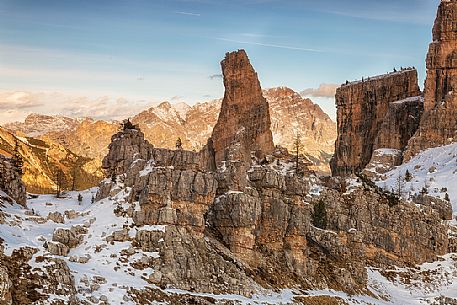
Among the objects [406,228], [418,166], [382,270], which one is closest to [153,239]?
[382,270]

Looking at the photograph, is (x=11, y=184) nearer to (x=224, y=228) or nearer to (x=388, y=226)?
(x=224, y=228)

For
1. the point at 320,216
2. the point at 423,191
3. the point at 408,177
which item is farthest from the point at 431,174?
the point at 320,216

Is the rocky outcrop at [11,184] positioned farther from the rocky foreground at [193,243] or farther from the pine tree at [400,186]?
the pine tree at [400,186]

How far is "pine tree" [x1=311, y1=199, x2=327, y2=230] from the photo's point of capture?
110875 mm

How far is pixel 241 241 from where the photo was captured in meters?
82.2

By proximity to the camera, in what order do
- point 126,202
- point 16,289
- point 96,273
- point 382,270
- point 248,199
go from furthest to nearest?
point 382,270
point 248,199
point 126,202
point 96,273
point 16,289

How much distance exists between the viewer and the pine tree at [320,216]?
111 metres

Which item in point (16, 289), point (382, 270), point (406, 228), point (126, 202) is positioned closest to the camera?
point (16, 289)

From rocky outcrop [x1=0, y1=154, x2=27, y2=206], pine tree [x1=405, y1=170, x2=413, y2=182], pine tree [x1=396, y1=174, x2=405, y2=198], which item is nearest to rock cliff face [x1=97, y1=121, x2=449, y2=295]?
rocky outcrop [x1=0, y1=154, x2=27, y2=206]

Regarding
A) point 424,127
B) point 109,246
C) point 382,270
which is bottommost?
point 382,270

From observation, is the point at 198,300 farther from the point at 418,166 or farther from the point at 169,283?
the point at 418,166

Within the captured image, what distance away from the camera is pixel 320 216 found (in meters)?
112

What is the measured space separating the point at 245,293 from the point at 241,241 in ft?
32.8

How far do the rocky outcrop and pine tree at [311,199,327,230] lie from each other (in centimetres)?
Answer: 4410
